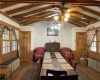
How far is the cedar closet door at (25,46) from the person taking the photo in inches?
365

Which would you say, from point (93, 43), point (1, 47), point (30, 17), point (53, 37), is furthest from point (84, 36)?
point (1, 47)

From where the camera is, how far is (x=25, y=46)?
930 centimetres

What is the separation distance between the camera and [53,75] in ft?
10.1

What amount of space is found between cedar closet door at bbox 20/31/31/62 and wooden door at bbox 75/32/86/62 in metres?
3.18

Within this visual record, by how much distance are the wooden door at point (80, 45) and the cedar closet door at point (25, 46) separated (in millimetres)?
3182

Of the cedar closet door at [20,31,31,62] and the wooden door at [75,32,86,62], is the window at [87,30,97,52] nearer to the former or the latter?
the wooden door at [75,32,86,62]

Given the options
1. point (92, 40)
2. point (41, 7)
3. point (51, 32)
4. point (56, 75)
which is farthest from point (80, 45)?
point (56, 75)

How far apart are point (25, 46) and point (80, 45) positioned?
365cm

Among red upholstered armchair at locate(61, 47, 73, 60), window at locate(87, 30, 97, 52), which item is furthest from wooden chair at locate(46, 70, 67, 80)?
red upholstered armchair at locate(61, 47, 73, 60)

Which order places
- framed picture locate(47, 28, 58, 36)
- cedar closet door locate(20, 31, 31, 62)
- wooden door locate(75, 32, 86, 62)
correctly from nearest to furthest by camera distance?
cedar closet door locate(20, 31, 31, 62)
wooden door locate(75, 32, 86, 62)
framed picture locate(47, 28, 58, 36)

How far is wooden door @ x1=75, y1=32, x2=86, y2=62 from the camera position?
31.2ft

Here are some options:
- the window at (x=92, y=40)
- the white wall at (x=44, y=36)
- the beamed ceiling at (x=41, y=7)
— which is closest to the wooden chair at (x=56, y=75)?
the beamed ceiling at (x=41, y=7)

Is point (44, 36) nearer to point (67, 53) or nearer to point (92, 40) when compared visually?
point (67, 53)

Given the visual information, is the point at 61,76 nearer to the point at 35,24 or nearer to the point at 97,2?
the point at 97,2
